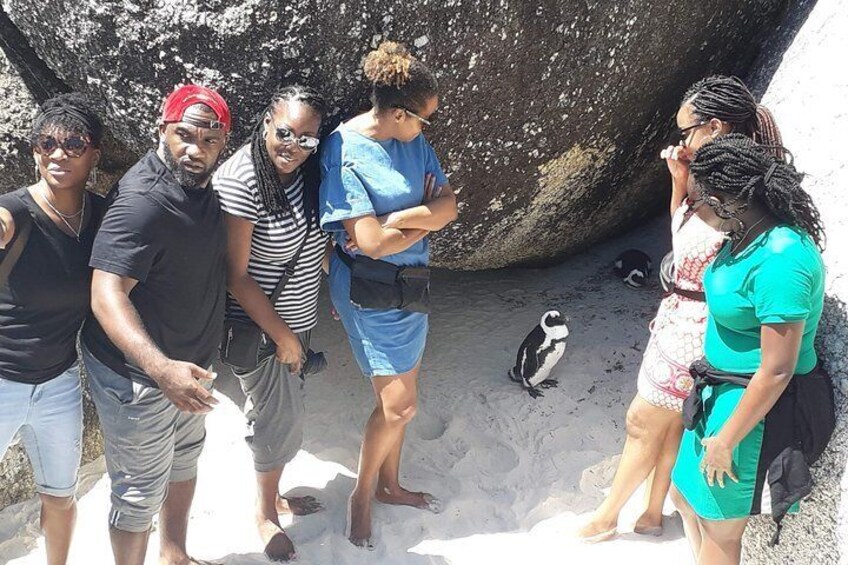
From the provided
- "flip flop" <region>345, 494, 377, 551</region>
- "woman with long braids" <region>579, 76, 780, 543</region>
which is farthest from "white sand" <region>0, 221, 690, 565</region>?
"woman with long braids" <region>579, 76, 780, 543</region>

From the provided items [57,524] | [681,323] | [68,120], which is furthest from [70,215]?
[681,323]

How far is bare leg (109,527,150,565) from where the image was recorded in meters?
2.80

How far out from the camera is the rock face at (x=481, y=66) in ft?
10.1

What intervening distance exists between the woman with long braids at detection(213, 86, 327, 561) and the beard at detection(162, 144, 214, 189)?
199 millimetres

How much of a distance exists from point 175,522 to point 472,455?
59.7 inches

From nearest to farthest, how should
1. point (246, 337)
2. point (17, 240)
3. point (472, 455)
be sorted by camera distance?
point (17, 240) < point (246, 337) < point (472, 455)

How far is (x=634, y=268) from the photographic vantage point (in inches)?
200

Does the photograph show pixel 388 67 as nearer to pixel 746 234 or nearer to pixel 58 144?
pixel 58 144

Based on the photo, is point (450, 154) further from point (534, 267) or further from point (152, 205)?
point (534, 267)

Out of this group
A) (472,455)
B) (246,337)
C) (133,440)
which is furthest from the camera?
(472,455)

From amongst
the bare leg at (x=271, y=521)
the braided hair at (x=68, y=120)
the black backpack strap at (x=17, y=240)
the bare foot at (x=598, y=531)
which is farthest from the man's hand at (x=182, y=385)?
the bare foot at (x=598, y=531)

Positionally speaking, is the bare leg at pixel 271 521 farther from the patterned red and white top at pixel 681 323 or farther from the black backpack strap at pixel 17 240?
the patterned red and white top at pixel 681 323

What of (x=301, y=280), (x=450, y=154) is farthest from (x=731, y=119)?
(x=301, y=280)

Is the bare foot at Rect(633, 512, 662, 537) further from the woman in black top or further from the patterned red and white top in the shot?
the woman in black top
